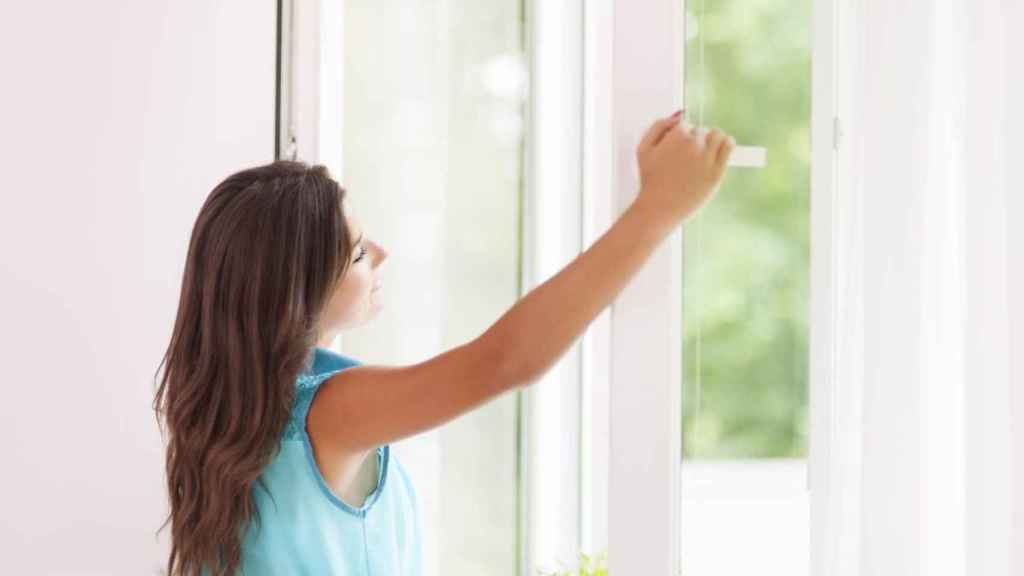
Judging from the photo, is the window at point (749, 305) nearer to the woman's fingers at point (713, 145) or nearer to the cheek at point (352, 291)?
the woman's fingers at point (713, 145)

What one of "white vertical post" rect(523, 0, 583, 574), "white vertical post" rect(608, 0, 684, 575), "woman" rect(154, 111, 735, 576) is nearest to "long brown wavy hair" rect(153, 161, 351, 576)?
"woman" rect(154, 111, 735, 576)

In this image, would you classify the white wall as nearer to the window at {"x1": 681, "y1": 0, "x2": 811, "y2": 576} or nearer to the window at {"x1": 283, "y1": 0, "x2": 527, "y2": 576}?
the window at {"x1": 283, "y1": 0, "x2": 527, "y2": 576}

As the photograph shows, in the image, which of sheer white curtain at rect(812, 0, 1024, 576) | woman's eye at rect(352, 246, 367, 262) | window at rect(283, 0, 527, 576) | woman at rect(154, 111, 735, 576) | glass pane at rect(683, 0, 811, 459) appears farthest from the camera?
window at rect(283, 0, 527, 576)

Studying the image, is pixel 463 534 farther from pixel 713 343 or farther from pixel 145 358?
pixel 713 343

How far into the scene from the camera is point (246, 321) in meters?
1.18

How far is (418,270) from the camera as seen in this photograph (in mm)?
1803

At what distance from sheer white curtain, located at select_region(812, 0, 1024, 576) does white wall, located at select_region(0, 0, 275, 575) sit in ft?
3.91

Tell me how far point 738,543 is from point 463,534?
875mm

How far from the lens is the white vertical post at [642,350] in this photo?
0.95m

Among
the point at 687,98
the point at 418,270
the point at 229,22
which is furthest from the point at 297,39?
the point at 687,98

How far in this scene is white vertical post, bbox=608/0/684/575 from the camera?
37.5 inches

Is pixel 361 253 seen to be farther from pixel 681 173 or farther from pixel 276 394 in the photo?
pixel 681 173

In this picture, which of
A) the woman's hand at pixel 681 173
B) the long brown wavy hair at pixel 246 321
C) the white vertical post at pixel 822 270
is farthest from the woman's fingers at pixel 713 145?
the long brown wavy hair at pixel 246 321

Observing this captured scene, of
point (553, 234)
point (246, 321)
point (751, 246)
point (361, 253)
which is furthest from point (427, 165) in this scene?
point (751, 246)
